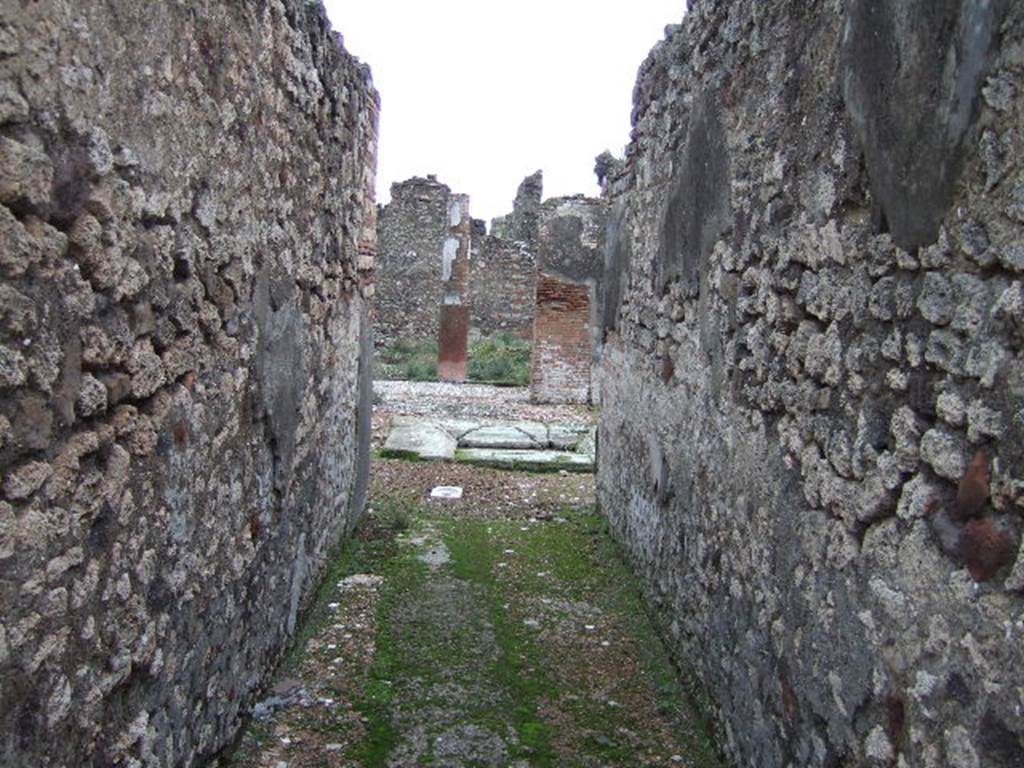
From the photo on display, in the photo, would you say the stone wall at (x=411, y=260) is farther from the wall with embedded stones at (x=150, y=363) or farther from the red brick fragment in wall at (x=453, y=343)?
the wall with embedded stones at (x=150, y=363)

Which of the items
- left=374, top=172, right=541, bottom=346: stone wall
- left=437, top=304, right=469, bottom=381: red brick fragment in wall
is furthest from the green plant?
left=374, top=172, right=541, bottom=346: stone wall

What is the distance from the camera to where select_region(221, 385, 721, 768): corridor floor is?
314 centimetres

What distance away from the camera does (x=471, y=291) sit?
67.9 ft

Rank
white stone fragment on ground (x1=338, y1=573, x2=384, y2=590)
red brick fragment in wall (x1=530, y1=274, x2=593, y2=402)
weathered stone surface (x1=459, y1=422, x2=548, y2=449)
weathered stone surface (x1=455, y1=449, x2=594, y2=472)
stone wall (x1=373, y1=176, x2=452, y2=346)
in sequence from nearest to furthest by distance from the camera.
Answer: white stone fragment on ground (x1=338, y1=573, x2=384, y2=590) → weathered stone surface (x1=455, y1=449, x2=594, y2=472) → weathered stone surface (x1=459, y1=422, x2=548, y2=449) → red brick fragment in wall (x1=530, y1=274, x2=593, y2=402) → stone wall (x1=373, y1=176, x2=452, y2=346)

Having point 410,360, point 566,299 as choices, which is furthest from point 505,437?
point 410,360

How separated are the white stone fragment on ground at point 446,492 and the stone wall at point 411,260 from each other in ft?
38.3

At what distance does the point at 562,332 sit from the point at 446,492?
16.3 feet

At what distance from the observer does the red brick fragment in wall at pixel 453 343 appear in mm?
14969

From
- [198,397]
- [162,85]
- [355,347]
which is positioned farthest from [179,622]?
[355,347]

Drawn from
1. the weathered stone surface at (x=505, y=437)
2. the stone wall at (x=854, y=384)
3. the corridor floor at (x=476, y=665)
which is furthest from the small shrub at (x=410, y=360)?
the stone wall at (x=854, y=384)

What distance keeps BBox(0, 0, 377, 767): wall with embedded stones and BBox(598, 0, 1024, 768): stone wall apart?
5.20ft

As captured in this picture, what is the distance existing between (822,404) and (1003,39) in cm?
101

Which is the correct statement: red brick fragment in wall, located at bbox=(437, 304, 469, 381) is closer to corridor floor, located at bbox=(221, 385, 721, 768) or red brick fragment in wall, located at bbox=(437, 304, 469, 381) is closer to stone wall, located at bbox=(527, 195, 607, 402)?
stone wall, located at bbox=(527, 195, 607, 402)

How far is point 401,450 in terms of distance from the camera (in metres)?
8.24
